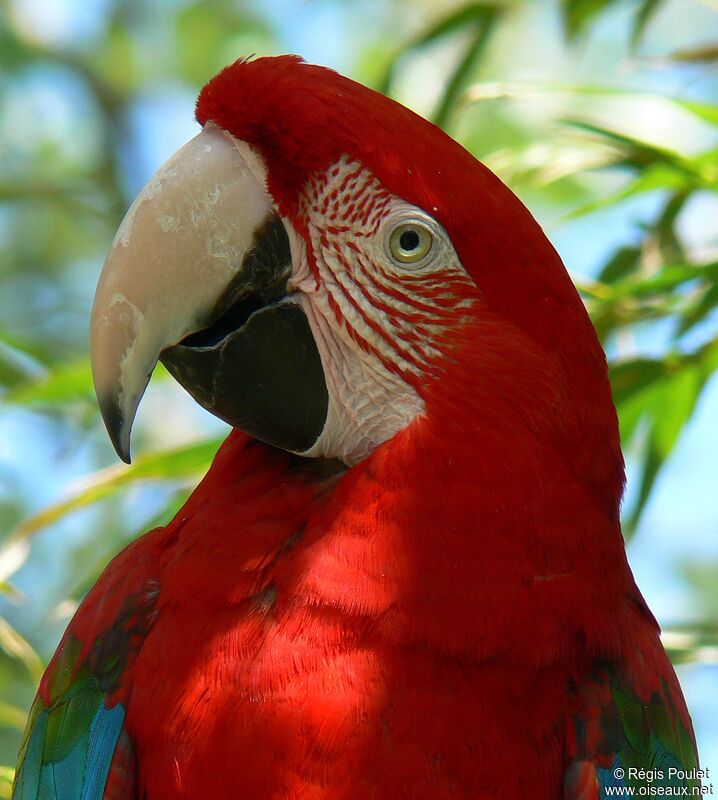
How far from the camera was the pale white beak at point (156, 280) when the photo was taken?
4.68 ft

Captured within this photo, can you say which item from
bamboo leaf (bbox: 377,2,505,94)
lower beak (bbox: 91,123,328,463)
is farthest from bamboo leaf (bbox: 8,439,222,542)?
bamboo leaf (bbox: 377,2,505,94)

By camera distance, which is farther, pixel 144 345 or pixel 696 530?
pixel 696 530

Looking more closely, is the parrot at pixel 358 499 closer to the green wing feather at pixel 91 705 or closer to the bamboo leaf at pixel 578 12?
the green wing feather at pixel 91 705

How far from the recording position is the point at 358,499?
1.46 m

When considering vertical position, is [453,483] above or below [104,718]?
above

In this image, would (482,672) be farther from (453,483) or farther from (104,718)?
(104,718)

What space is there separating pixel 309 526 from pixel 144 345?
32 cm

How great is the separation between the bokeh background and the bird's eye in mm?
848

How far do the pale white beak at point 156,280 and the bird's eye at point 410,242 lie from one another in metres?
0.21

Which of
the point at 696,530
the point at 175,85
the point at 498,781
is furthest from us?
the point at 696,530

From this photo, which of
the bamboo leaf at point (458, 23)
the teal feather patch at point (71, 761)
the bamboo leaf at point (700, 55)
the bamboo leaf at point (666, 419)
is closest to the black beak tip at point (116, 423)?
the teal feather patch at point (71, 761)

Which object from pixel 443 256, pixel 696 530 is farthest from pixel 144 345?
pixel 696 530

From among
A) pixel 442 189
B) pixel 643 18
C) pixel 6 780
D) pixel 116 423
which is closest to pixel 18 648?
pixel 6 780

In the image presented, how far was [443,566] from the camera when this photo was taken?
1.42 m
